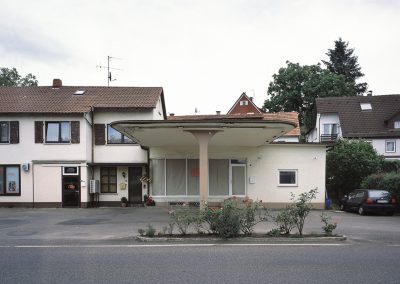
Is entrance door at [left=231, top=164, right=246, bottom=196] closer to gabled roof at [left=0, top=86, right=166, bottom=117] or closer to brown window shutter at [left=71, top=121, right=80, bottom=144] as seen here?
gabled roof at [left=0, top=86, right=166, bottom=117]

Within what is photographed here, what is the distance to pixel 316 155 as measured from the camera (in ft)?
80.3

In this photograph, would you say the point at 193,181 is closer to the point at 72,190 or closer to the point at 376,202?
the point at 72,190

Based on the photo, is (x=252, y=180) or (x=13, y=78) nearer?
(x=252, y=180)

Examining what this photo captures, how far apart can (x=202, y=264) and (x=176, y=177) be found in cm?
1621

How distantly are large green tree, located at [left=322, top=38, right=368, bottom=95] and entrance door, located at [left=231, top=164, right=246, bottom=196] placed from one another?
146 ft

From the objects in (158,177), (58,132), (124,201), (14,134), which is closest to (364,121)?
(158,177)

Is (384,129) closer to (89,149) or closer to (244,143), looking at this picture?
(244,143)

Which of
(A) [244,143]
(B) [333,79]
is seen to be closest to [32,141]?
(A) [244,143]

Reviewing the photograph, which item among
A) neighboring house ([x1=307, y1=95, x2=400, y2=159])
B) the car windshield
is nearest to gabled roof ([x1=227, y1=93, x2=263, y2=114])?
neighboring house ([x1=307, y1=95, x2=400, y2=159])

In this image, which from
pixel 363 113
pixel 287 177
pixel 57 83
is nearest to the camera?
pixel 287 177

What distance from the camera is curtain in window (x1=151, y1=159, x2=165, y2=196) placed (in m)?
25.0

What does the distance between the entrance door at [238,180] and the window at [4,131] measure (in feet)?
44.0

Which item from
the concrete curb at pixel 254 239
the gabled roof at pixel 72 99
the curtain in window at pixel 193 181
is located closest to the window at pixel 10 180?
the gabled roof at pixel 72 99

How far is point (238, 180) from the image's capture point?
2475cm
